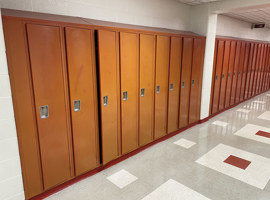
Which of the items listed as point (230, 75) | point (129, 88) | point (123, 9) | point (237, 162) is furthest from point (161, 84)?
point (230, 75)

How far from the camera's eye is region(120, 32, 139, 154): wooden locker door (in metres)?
2.68

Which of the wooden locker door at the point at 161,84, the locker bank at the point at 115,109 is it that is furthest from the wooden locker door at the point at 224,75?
the wooden locker door at the point at 161,84

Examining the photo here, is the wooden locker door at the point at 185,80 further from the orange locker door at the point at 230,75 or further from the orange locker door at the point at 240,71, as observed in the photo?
the orange locker door at the point at 240,71

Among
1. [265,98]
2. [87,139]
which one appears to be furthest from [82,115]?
[265,98]

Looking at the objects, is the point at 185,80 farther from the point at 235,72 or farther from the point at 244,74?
the point at 244,74

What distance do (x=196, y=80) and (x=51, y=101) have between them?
10.5 feet

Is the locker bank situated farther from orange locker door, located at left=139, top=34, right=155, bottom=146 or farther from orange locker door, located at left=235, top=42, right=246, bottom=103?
orange locker door, located at left=235, top=42, right=246, bottom=103

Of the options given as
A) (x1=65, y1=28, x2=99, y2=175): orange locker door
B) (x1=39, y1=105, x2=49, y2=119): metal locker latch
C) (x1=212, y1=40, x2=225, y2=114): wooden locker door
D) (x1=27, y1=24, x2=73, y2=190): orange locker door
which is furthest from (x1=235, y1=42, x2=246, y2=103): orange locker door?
(x1=39, y1=105, x2=49, y2=119): metal locker latch

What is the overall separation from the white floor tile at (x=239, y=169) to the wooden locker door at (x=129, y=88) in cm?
114

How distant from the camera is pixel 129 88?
9.34 ft

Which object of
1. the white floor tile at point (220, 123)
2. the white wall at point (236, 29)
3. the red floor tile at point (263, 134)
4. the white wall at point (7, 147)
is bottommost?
the red floor tile at point (263, 134)

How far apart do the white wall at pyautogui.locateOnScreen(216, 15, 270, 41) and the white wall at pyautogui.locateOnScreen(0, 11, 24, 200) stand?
5.11 meters

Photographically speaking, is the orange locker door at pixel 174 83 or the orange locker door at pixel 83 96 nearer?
the orange locker door at pixel 83 96

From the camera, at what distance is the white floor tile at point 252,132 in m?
3.80
